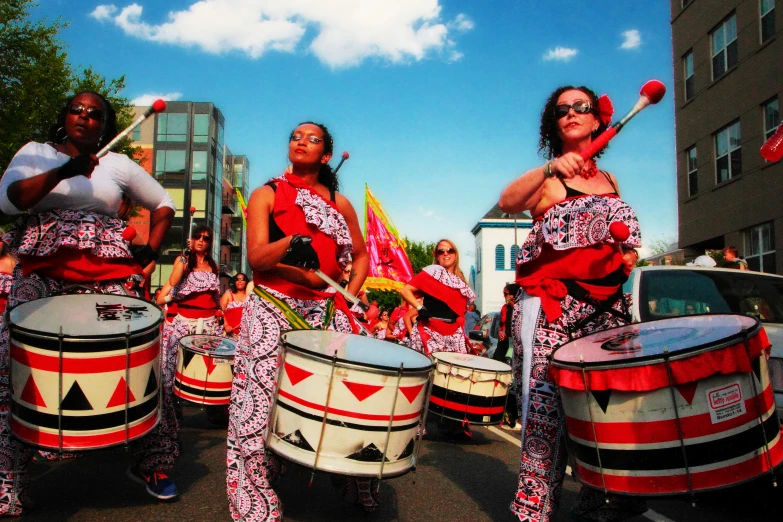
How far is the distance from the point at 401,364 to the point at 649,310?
3.25 metres

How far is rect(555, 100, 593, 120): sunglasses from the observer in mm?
3246

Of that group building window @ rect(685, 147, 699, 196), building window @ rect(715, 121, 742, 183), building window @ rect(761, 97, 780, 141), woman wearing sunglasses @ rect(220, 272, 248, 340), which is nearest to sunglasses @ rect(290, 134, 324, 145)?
woman wearing sunglasses @ rect(220, 272, 248, 340)

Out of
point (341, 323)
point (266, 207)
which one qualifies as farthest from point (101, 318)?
point (341, 323)

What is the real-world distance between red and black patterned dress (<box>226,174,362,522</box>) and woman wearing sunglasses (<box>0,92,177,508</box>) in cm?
89

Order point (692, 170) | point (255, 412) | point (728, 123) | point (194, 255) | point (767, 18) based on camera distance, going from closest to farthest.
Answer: point (255, 412) < point (194, 255) < point (767, 18) < point (728, 123) < point (692, 170)

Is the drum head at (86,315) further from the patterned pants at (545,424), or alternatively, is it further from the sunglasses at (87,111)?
the patterned pants at (545,424)

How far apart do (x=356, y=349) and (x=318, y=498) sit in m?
1.52

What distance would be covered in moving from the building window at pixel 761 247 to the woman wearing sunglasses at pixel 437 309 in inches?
502

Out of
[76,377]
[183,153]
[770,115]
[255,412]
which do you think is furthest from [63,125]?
[183,153]

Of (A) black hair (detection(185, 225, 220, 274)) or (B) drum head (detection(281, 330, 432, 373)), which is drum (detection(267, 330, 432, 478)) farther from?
(A) black hair (detection(185, 225, 220, 274))

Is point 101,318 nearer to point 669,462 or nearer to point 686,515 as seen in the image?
point 669,462

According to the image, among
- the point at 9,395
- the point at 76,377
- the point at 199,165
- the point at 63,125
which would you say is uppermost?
the point at 199,165

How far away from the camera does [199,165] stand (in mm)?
58562

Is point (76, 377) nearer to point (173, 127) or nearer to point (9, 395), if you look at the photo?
point (9, 395)
